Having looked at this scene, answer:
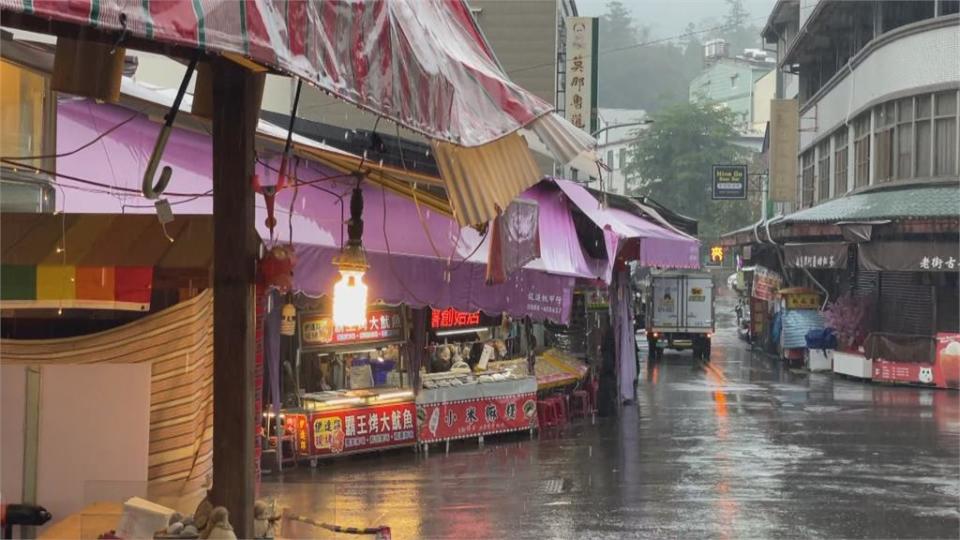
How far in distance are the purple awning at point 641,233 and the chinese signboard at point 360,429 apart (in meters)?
5.66

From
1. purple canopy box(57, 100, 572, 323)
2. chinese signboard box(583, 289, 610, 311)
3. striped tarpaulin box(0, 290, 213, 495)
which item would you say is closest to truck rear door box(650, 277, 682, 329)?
chinese signboard box(583, 289, 610, 311)

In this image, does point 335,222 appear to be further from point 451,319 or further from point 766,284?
point 766,284

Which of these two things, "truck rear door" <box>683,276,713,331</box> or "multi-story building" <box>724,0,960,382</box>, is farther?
"truck rear door" <box>683,276,713,331</box>

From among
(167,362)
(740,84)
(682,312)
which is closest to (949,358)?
(682,312)

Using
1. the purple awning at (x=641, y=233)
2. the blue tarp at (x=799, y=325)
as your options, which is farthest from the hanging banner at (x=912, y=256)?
the purple awning at (x=641, y=233)

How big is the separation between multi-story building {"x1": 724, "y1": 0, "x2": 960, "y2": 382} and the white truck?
3594mm

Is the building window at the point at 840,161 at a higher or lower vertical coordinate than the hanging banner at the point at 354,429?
higher

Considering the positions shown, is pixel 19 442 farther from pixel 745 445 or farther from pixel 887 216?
pixel 887 216

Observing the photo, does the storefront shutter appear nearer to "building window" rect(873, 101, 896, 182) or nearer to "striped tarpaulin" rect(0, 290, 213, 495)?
"building window" rect(873, 101, 896, 182)

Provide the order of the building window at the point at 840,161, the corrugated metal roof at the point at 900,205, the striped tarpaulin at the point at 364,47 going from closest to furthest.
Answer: the striped tarpaulin at the point at 364,47, the corrugated metal roof at the point at 900,205, the building window at the point at 840,161

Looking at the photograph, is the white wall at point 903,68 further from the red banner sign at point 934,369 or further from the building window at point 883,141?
the red banner sign at point 934,369

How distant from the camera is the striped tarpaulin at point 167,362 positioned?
7152 millimetres

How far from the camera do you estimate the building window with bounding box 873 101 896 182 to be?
3228cm

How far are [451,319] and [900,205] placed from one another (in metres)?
17.1
